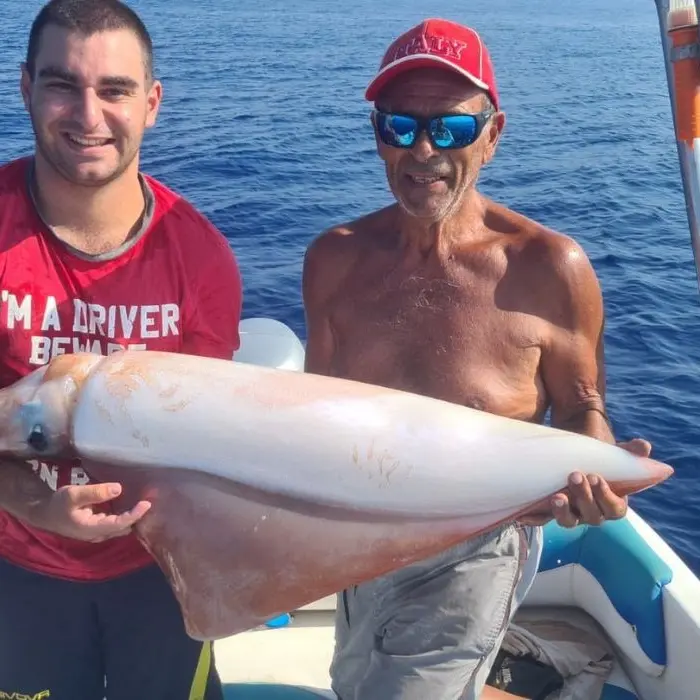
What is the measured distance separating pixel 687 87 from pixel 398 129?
988 millimetres

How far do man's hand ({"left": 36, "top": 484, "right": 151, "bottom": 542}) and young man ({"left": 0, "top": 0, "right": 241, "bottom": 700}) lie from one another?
0.06ft

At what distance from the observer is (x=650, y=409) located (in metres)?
8.87

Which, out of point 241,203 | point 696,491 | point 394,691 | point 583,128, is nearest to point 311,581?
point 394,691

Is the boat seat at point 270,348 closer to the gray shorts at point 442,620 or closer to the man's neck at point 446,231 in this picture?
the man's neck at point 446,231

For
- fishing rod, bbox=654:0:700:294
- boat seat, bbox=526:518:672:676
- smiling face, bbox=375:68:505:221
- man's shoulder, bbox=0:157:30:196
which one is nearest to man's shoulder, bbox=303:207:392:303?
smiling face, bbox=375:68:505:221

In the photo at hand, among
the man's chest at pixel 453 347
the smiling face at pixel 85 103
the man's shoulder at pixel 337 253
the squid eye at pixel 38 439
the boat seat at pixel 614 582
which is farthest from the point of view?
the boat seat at pixel 614 582

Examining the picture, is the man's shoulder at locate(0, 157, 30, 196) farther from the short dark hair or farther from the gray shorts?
the gray shorts

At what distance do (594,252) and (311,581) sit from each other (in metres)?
11.5

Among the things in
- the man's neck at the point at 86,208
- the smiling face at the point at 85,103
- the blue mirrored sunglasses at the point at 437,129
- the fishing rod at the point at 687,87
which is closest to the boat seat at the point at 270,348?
the blue mirrored sunglasses at the point at 437,129

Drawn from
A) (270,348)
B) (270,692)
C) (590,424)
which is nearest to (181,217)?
(590,424)

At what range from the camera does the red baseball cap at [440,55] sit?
3.24 m

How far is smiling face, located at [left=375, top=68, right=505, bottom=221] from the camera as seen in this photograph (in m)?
3.26

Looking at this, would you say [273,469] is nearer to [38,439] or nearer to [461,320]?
[38,439]

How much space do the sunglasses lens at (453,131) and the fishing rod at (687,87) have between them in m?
0.72
